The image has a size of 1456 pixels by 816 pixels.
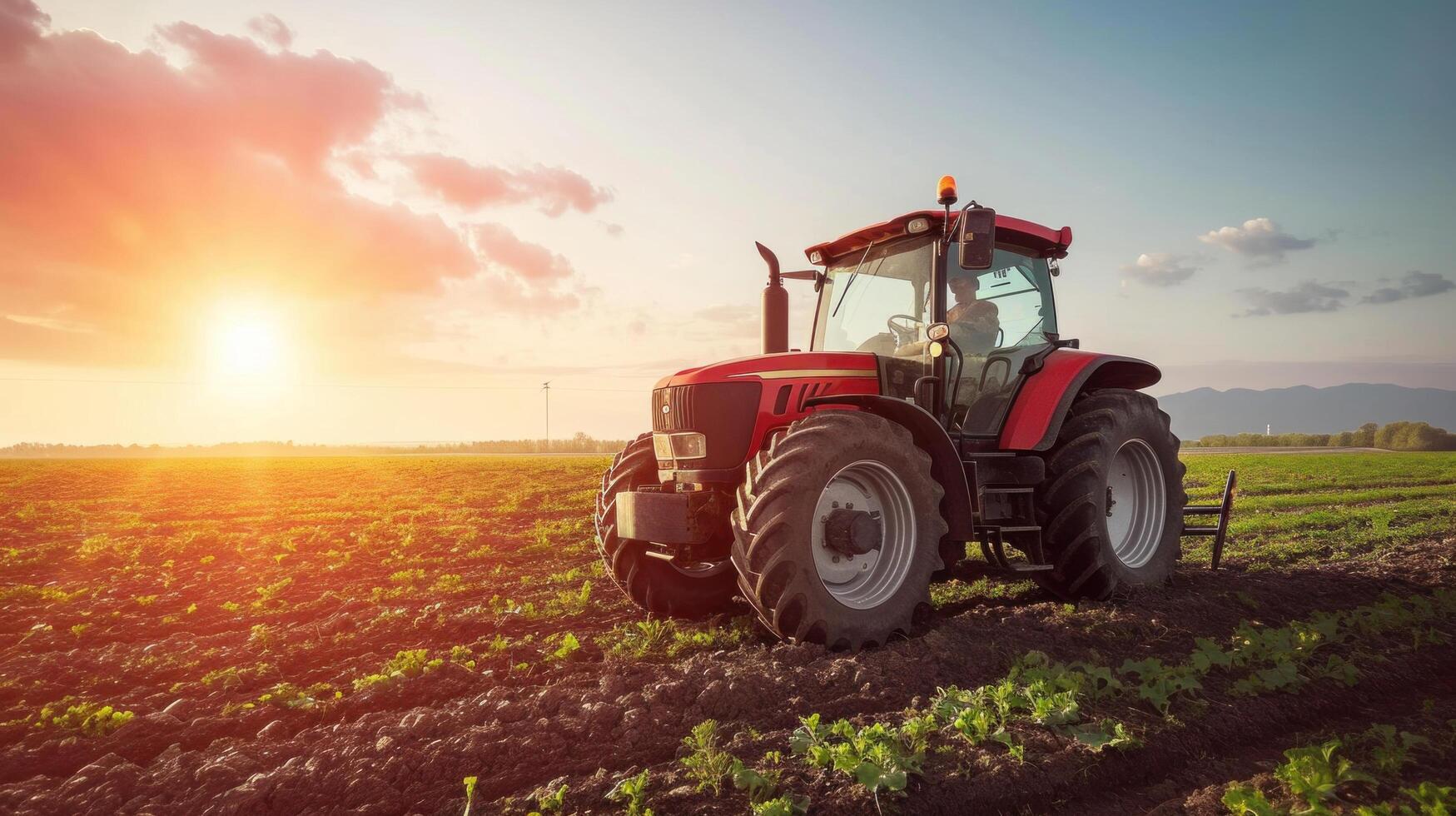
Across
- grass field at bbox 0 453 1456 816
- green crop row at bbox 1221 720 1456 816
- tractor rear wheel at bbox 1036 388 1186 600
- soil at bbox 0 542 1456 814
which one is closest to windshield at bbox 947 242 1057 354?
tractor rear wheel at bbox 1036 388 1186 600

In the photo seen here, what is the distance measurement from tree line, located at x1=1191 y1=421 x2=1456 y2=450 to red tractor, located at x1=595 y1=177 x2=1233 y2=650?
41.9m

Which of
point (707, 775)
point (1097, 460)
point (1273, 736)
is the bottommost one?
point (1273, 736)

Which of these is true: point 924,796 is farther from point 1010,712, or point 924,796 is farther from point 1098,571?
point 1098,571

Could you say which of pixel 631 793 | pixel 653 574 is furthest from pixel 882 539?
pixel 631 793

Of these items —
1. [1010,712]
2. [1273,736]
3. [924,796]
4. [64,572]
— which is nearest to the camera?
[924,796]

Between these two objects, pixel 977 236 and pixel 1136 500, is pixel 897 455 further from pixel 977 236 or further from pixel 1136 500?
pixel 1136 500

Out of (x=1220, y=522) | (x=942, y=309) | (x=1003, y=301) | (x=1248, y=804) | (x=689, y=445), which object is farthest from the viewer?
(x=1220, y=522)

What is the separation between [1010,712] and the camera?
12.8 feet

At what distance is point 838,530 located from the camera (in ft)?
16.5

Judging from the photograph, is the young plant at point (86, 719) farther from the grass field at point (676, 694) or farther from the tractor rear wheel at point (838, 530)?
the tractor rear wheel at point (838, 530)

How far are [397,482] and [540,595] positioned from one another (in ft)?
44.9

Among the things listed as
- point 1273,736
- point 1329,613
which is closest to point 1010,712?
point 1273,736

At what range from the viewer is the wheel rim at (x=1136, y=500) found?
276 inches

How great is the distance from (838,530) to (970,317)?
2.25m
